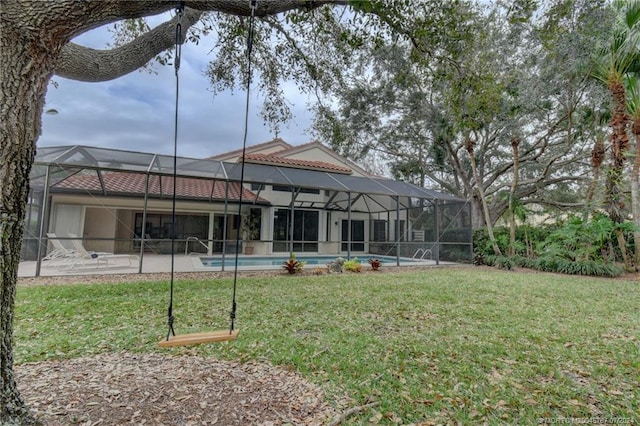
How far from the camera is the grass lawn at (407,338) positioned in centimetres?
254

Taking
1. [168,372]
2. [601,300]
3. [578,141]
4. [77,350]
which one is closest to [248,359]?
[168,372]

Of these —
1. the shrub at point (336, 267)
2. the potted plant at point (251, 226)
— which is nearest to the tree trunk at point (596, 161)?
the shrub at point (336, 267)

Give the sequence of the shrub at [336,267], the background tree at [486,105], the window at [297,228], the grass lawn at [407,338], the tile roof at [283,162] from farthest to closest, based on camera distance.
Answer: the window at [297,228], the tile roof at [283,162], the shrub at [336,267], the background tree at [486,105], the grass lawn at [407,338]

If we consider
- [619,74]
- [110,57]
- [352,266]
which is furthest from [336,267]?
[619,74]

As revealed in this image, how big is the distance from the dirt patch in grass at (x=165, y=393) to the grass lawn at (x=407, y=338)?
0.81 ft

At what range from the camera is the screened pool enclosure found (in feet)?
27.8

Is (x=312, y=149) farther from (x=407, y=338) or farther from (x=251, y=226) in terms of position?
(x=407, y=338)

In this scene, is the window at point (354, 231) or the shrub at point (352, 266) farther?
the window at point (354, 231)

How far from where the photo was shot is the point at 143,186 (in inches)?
482

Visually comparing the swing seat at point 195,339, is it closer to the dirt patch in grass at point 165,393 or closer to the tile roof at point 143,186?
the dirt patch in grass at point 165,393

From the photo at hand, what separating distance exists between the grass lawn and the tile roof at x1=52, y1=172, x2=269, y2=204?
20.2 ft

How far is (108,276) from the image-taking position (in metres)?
7.57

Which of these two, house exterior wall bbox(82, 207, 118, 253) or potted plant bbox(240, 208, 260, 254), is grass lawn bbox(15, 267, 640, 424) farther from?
potted plant bbox(240, 208, 260, 254)

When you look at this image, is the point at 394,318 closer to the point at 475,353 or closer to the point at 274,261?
the point at 475,353
